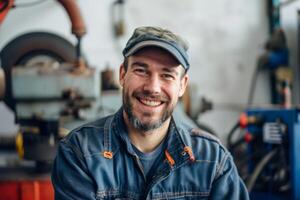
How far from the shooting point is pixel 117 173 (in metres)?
1.24

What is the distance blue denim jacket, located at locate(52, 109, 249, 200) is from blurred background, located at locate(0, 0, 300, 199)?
2.02 ft

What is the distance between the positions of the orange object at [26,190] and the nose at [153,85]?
2.55 feet

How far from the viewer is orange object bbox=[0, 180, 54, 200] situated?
1.77 m

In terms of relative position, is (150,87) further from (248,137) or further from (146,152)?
(248,137)

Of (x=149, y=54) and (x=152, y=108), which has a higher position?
(x=149, y=54)

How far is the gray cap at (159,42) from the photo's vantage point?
4.07 ft

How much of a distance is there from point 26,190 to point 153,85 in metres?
0.85

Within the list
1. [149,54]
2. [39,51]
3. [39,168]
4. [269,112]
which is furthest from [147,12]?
[149,54]

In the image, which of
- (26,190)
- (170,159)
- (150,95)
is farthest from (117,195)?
(26,190)

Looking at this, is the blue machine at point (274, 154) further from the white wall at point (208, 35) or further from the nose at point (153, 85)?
the nose at point (153, 85)

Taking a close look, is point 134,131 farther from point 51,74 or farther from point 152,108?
point 51,74

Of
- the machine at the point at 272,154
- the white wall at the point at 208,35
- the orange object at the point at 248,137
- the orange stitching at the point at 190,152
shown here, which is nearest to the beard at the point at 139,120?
the orange stitching at the point at 190,152

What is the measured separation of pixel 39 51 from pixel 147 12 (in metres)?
0.93

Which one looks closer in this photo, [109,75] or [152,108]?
[152,108]
